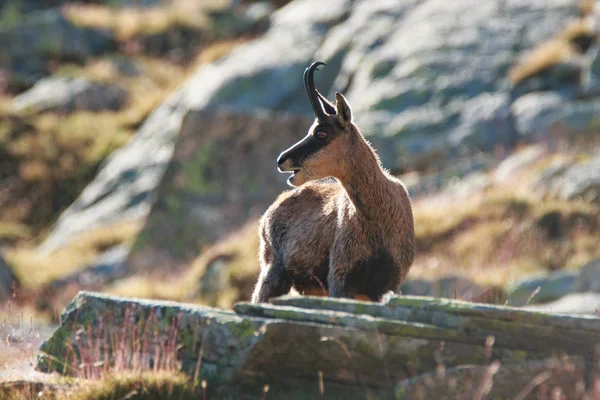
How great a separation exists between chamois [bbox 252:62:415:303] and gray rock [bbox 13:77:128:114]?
26.2m

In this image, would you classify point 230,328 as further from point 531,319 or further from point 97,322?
point 531,319

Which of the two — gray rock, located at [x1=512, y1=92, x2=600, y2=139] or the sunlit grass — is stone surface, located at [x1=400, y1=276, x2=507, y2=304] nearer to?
gray rock, located at [x1=512, y1=92, x2=600, y2=139]

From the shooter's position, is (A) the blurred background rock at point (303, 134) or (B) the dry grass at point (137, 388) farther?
(A) the blurred background rock at point (303, 134)

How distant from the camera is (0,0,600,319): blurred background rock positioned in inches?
691

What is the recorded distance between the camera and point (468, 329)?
20.4 ft

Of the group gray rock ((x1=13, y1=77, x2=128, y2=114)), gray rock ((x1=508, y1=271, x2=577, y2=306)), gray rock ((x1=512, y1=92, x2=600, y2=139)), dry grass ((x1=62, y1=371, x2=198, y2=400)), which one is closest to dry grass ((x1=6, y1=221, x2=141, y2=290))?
gray rock ((x1=512, y1=92, x2=600, y2=139))

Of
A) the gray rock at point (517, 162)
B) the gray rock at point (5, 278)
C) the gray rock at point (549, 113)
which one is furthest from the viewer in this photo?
the gray rock at point (549, 113)

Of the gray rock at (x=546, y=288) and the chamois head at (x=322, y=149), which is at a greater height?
the chamois head at (x=322, y=149)

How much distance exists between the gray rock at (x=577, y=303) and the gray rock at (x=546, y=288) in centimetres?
33

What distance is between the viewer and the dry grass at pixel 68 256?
867 inches

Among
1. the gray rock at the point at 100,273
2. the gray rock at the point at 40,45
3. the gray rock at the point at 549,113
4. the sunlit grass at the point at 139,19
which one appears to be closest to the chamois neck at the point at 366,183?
the gray rock at the point at 100,273

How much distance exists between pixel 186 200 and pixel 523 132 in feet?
27.0

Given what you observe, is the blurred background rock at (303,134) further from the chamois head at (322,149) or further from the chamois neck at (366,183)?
the chamois head at (322,149)

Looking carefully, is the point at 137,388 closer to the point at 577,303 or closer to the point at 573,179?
the point at 577,303
